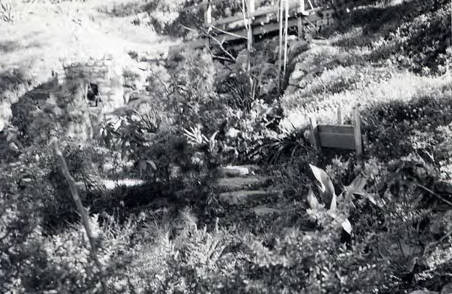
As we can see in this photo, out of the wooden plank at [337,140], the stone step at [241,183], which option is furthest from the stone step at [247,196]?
the wooden plank at [337,140]

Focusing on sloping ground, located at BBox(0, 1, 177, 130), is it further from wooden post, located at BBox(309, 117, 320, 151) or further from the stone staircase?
wooden post, located at BBox(309, 117, 320, 151)

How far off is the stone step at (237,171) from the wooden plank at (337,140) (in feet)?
3.66

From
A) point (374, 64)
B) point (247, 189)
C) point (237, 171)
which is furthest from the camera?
point (374, 64)

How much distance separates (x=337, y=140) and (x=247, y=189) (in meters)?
1.41

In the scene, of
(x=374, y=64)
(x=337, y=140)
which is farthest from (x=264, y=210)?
(x=374, y=64)

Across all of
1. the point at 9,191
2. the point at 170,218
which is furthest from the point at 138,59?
the point at 9,191

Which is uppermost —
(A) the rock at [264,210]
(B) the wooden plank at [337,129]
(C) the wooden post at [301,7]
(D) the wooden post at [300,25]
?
(C) the wooden post at [301,7]

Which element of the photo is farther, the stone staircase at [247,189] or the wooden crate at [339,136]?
the stone staircase at [247,189]

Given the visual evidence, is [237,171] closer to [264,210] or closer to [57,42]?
[264,210]

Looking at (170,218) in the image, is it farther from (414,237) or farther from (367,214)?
(414,237)

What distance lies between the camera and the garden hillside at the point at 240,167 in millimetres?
3873

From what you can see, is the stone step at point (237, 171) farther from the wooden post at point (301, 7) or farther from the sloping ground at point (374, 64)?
the wooden post at point (301, 7)

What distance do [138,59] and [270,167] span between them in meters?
7.97

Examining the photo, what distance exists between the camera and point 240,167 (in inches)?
282
